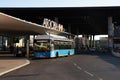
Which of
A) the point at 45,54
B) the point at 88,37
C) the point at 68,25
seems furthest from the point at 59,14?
the point at 88,37

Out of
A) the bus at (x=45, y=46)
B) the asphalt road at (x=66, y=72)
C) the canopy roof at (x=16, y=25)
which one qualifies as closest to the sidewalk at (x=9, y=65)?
the asphalt road at (x=66, y=72)

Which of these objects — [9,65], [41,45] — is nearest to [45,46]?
[41,45]

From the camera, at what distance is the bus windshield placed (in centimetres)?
4061

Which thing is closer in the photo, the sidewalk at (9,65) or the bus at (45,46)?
the sidewalk at (9,65)

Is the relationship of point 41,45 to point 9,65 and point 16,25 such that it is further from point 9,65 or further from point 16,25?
point 9,65

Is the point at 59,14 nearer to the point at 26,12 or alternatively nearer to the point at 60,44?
the point at 26,12

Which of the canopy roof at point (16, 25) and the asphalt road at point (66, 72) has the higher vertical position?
the canopy roof at point (16, 25)

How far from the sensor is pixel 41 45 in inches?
1606

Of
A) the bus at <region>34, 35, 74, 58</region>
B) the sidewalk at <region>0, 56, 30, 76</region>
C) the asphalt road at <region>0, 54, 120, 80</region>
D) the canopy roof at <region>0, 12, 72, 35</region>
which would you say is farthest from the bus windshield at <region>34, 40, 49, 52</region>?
the asphalt road at <region>0, 54, 120, 80</region>

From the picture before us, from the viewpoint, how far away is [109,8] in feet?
250

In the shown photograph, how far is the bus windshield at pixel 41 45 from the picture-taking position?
4061 cm

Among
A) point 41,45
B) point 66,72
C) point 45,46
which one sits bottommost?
point 66,72

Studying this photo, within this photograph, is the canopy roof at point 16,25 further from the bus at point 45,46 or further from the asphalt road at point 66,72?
the asphalt road at point 66,72

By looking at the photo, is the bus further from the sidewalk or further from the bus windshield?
the sidewalk
